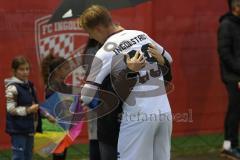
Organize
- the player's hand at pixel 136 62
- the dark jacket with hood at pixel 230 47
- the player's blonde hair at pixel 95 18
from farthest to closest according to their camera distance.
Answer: the dark jacket with hood at pixel 230 47
the player's blonde hair at pixel 95 18
the player's hand at pixel 136 62

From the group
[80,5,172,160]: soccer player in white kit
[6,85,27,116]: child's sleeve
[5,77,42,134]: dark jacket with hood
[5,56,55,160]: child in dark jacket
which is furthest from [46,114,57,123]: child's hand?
[80,5,172,160]: soccer player in white kit

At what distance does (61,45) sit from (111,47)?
326cm

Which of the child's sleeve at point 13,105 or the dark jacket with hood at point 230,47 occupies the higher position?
the dark jacket with hood at point 230,47

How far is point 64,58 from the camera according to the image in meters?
7.49

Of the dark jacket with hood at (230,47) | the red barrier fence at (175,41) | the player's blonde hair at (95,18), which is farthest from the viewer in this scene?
the dark jacket with hood at (230,47)

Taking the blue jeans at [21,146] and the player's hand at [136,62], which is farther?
the blue jeans at [21,146]

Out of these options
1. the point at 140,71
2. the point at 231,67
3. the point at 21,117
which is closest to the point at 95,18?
the point at 140,71

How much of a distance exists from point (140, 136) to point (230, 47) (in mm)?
3480

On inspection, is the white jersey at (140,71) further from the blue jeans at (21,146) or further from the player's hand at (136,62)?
the blue jeans at (21,146)

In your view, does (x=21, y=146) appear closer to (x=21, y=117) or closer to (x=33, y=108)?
(x=21, y=117)

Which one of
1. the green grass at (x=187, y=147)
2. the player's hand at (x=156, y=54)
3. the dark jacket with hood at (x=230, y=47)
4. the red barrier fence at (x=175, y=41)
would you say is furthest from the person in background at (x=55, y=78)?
the dark jacket with hood at (x=230, y=47)

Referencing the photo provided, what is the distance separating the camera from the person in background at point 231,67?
25.3 ft

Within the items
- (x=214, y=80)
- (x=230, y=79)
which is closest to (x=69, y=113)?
(x=230, y=79)

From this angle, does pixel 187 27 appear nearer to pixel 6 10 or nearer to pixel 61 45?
pixel 61 45
